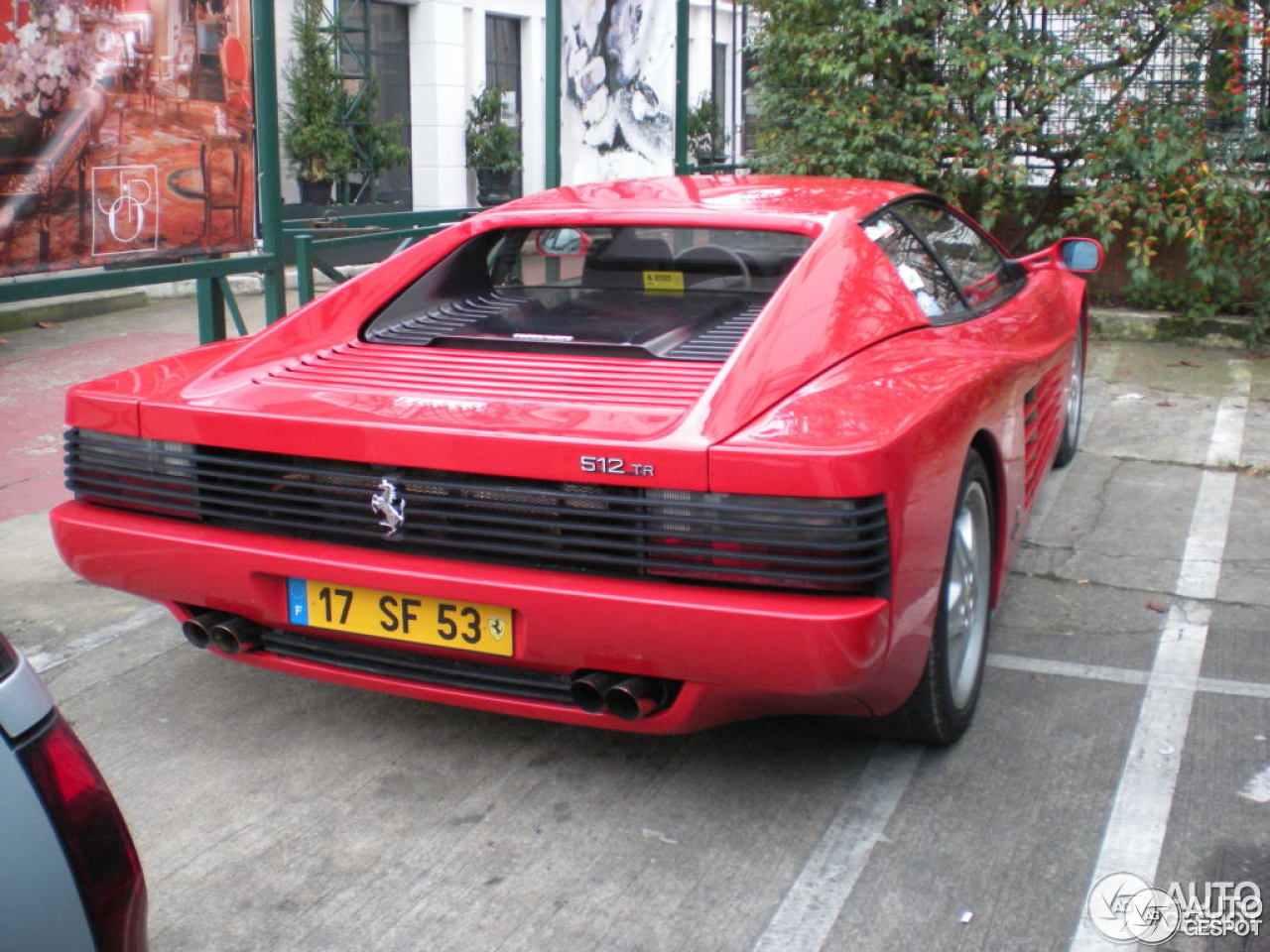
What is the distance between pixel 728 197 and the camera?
13.1ft

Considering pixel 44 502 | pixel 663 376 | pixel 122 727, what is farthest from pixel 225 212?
pixel 663 376

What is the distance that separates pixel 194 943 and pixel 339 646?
0.79 meters

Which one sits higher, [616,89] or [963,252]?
[616,89]

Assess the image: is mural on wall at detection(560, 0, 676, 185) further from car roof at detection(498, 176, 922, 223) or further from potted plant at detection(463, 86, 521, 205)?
potted plant at detection(463, 86, 521, 205)

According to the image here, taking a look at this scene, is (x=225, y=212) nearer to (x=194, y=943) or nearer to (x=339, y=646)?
(x=339, y=646)

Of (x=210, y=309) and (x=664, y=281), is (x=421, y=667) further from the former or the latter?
(x=210, y=309)

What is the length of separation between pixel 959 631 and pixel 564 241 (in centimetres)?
166

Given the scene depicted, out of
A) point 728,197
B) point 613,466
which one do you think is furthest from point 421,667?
point 728,197

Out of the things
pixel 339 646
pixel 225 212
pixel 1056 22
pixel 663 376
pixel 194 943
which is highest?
pixel 1056 22

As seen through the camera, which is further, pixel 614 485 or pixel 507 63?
pixel 507 63

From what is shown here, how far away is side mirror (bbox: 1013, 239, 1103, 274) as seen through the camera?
17.1 feet

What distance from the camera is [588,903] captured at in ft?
9.06

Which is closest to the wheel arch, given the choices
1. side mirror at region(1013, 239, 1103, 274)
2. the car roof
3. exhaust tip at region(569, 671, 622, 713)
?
the car roof

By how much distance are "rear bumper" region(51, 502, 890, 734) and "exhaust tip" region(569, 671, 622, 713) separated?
0.04m
